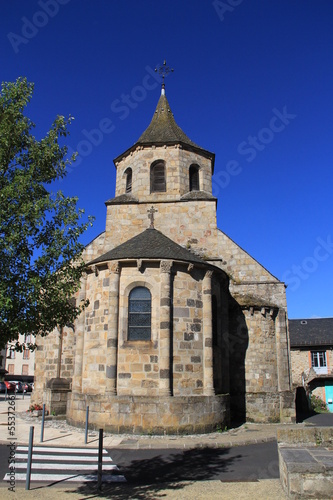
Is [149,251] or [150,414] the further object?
[149,251]

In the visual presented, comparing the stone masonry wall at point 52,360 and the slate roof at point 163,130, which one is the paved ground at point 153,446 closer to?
the stone masonry wall at point 52,360

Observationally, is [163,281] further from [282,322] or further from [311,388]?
[311,388]

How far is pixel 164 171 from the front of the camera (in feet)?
70.6

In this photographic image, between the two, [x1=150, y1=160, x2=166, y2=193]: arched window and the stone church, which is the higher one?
[x1=150, y1=160, x2=166, y2=193]: arched window

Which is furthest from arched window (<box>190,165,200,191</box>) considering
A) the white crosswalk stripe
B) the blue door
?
the blue door

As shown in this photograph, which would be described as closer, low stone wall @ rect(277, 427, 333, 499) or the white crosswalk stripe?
low stone wall @ rect(277, 427, 333, 499)

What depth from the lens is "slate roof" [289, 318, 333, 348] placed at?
112ft

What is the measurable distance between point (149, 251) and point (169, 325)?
2.67 metres

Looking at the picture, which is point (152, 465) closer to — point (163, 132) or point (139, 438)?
point (139, 438)

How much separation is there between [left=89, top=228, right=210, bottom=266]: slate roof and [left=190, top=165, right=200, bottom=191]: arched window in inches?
247

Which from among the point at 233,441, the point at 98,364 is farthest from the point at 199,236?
the point at 233,441

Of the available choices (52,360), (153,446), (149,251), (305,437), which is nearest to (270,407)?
(153,446)

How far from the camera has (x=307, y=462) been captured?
6227 millimetres

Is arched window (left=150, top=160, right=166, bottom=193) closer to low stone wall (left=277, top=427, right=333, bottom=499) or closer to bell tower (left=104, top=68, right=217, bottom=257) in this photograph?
bell tower (left=104, top=68, right=217, bottom=257)
